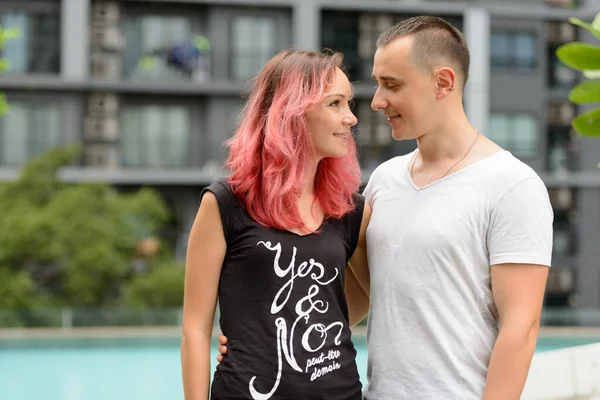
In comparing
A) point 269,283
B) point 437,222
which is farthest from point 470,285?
point 269,283

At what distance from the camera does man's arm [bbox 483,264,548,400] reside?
2.28 meters

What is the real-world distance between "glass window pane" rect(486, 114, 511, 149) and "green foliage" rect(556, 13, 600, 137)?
869 inches

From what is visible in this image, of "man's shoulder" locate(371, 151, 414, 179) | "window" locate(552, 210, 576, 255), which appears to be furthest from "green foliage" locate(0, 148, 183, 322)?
"man's shoulder" locate(371, 151, 414, 179)

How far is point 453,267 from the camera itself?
237 centimetres

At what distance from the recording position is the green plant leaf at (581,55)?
2.51 metres

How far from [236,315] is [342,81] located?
0.63m

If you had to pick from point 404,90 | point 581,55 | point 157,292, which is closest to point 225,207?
point 404,90

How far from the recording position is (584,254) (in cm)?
2402

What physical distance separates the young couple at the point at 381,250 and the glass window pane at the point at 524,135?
22372 mm

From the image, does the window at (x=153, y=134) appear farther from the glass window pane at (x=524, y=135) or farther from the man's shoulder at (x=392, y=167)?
the man's shoulder at (x=392, y=167)

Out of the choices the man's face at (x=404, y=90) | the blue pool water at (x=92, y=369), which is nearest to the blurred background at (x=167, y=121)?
the blue pool water at (x=92, y=369)

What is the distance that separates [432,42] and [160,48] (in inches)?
836

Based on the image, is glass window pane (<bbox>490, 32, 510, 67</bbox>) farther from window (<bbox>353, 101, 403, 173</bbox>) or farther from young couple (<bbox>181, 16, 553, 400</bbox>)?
young couple (<bbox>181, 16, 553, 400</bbox>)

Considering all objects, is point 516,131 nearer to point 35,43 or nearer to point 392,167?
point 35,43
